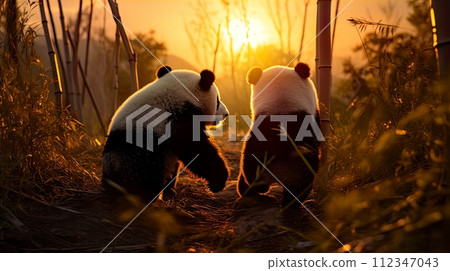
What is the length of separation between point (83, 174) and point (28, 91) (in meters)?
0.67

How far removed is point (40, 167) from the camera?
2.57 meters

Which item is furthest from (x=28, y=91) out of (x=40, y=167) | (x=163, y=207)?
(x=163, y=207)

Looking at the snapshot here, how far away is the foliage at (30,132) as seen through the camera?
236 cm

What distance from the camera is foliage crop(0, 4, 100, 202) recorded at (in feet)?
7.74

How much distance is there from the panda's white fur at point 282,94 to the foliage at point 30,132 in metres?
1.27

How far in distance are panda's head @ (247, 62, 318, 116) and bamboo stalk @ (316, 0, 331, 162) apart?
10.7 inches

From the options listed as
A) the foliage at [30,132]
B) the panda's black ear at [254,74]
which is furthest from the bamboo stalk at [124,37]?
the panda's black ear at [254,74]

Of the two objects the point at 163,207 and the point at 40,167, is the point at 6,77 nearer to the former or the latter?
the point at 40,167

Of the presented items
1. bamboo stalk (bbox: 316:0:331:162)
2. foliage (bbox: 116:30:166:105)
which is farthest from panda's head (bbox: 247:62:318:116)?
foliage (bbox: 116:30:166:105)

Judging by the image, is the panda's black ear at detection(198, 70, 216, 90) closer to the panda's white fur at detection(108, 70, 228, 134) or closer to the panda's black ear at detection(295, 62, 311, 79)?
the panda's white fur at detection(108, 70, 228, 134)

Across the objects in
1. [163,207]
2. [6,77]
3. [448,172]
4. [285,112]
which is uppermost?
[6,77]

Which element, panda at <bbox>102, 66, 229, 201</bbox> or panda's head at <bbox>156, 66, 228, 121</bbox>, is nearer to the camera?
panda at <bbox>102, 66, 229, 201</bbox>

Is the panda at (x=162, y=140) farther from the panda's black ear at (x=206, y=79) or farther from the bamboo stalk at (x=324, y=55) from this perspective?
the bamboo stalk at (x=324, y=55)

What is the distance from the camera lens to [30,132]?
8.05 feet
